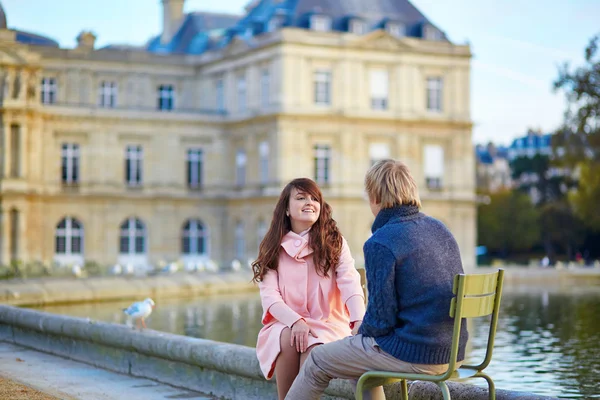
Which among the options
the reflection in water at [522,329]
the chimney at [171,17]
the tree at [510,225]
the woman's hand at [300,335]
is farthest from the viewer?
the tree at [510,225]

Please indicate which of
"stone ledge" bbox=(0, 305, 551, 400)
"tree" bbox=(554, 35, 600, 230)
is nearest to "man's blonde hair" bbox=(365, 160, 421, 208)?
"stone ledge" bbox=(0, 305, 551, 400)

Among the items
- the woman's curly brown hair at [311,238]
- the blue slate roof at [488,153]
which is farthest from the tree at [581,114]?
the blue slate roof at [488,153]

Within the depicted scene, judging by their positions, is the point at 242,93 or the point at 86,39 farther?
the point at 86,39

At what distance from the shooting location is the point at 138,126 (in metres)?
47.2

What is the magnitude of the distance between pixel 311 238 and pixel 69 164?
1608 inches

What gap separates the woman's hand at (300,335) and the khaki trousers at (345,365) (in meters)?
0.29

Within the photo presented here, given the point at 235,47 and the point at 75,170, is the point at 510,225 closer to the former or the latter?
the point at 235,47

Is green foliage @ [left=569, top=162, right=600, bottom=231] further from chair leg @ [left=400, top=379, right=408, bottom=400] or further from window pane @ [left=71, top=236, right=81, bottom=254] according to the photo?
chair leg @ [left=400, top=379, right=408, bottom=400]

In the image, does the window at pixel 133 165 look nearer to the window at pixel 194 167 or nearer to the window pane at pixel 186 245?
the window at pixel 194 167

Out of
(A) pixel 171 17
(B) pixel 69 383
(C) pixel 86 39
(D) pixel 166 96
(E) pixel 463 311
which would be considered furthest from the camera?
(A) pixel 171 17

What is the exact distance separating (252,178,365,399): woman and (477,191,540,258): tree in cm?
6256

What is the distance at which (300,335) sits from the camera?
6.45 meters

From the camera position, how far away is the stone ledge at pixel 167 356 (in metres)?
7.62

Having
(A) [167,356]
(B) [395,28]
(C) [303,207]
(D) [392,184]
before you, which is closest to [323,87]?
(B) [395,28]
